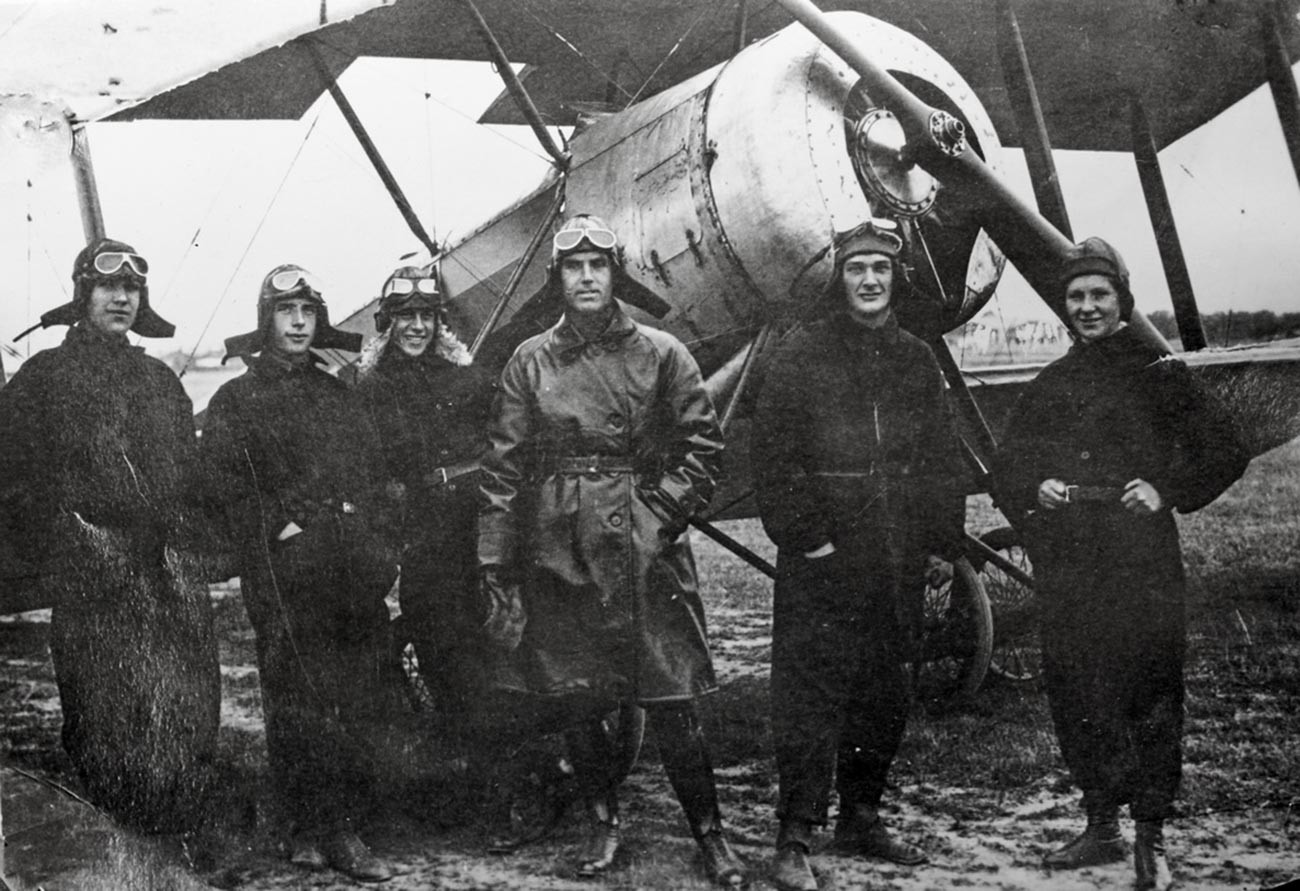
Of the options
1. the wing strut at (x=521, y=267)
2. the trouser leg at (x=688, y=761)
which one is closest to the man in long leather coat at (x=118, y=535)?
the wing strut at (x=521, y=267)

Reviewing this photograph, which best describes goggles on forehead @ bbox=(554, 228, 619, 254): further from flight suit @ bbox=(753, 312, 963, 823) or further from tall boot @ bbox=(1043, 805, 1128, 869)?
tall boot @ bbox=(1043, 805, 1128, 869)

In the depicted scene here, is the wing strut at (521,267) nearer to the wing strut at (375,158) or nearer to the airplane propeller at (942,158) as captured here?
the wing strut at (375,158)

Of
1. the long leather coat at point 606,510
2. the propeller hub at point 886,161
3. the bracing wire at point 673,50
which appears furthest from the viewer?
the bracing wire at point 673,50

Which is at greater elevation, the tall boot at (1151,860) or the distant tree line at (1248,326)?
the distant tree line at (1248,326)

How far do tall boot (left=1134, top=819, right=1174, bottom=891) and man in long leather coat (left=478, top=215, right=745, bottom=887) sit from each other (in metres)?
1.07

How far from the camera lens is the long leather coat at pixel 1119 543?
2.78 metres

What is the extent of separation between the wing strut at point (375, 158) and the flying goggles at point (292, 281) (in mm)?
320

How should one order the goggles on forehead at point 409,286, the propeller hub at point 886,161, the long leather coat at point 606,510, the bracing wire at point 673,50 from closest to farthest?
the long leather coat at point 606,510
the propeller hub at point 886,161
the goggles on forehead at point 409,286
the bracing wire at point 673,50

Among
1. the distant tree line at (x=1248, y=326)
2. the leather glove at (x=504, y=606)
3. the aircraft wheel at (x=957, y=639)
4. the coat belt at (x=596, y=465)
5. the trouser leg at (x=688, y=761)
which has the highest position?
the distant tree line at (x=1248, y=326)

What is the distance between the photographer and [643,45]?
10.3 feet

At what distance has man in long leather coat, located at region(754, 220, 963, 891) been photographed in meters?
2.74

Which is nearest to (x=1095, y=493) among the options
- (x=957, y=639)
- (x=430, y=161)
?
(x=957, y=639)

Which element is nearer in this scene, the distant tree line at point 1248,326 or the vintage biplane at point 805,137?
the vintage biplane at point 805,137

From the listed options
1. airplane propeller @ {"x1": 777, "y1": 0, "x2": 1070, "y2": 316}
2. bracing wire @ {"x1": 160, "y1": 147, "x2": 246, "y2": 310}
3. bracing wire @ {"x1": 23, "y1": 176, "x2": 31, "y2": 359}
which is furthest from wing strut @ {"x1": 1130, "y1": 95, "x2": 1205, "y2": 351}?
bracing wire @ {"x1": 23, "y1": 176, "x2": 31, "y2": 359}
